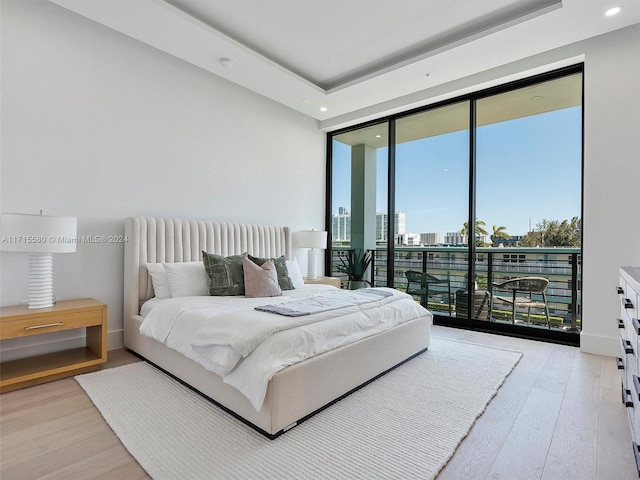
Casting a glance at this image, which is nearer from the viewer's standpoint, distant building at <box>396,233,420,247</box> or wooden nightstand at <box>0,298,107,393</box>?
wooden nightstand at <box>0,298,107,393</box>

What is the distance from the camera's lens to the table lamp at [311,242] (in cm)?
476

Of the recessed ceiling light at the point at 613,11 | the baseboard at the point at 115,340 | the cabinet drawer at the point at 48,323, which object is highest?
the recessed ceiling light at the point at 613,11

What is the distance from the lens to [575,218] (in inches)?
138

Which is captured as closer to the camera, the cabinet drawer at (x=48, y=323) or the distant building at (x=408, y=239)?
the cabinet drawer at (x=48, y=323)

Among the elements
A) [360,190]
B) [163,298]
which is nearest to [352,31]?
[360,190]

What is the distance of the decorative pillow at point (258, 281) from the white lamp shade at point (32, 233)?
1377 mm

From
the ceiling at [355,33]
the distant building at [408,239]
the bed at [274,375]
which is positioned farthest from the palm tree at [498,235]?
the ceiling at [355,33]

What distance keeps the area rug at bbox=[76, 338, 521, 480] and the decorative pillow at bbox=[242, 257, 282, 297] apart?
0.95 metres

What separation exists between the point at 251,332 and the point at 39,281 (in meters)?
1.80

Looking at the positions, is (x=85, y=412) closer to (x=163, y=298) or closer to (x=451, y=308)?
(x=163, y=298)

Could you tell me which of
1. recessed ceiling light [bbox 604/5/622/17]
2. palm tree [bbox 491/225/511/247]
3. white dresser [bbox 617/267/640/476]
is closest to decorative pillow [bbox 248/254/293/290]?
palm tree [bbox 491/225/511/247]

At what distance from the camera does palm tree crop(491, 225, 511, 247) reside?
12.9 feet

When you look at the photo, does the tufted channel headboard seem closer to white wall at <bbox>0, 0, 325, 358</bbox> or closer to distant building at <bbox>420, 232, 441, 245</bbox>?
white wall at <bbox>0, 0, 325, 358</bbox>

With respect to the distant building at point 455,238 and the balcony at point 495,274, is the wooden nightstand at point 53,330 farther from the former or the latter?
the distant building at point 455,238
